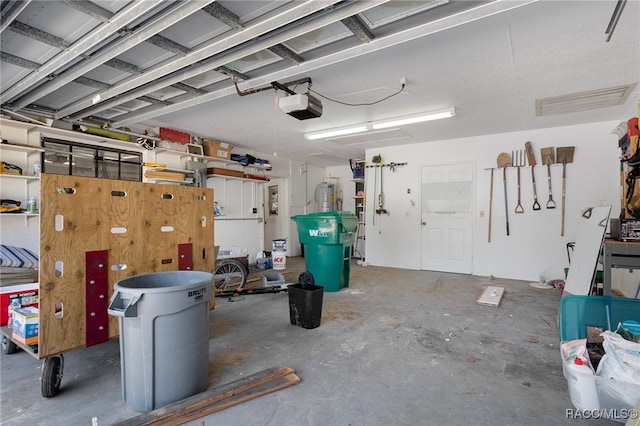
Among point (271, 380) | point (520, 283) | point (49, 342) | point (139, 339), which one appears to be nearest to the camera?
point (139, 339)

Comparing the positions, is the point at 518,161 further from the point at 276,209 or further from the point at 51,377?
the point at 51,377

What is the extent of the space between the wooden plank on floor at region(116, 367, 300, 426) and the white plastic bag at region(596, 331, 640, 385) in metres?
1.88

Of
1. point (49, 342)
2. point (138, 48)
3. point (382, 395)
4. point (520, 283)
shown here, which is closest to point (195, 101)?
point (138, 48)

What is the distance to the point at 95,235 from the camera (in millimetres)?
2207

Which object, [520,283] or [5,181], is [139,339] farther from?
[520,283]

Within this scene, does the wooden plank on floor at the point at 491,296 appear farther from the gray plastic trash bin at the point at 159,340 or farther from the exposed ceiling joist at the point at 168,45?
the exposed ceiling joist at the point at 168,45

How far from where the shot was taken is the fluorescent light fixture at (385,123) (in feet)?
14.4

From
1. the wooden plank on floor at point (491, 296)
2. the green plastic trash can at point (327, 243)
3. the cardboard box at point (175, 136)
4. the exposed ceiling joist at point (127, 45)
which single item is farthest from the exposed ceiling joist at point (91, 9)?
the wooden plank on floor at point (491, 296)

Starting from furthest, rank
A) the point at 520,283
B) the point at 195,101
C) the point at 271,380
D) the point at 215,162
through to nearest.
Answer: the point at 215,162, the point at 520,283, the point at 195,101, the point at 271,380

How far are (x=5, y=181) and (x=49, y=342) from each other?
3114 millimetres

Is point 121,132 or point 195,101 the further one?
point 121,132

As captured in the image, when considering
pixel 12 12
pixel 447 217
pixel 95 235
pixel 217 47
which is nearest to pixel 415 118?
pixel 447 217

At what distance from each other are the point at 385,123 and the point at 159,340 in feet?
14.0

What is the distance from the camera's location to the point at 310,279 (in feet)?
12.8
